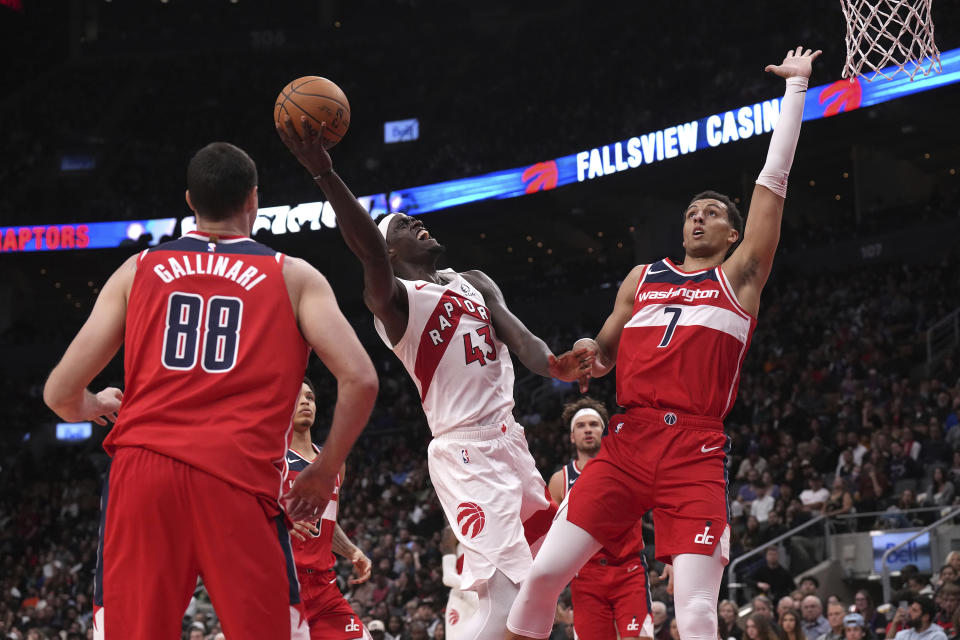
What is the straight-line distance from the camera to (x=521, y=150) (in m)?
26.6

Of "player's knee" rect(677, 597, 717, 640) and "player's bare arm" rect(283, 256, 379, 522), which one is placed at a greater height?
"player's bare arm" rect(283, 256, 379, 522)

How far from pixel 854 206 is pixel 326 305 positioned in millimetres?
24062

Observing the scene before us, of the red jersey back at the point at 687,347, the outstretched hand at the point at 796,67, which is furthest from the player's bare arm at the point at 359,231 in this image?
the outstretched hand at the point at 796,67

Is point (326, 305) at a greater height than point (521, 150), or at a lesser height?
lesser

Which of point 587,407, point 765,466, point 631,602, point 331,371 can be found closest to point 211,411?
point 331,371

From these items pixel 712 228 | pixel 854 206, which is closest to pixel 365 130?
pixel 854 206

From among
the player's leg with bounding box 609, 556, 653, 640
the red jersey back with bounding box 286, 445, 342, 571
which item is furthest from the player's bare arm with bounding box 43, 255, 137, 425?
the player's leg with bounding box 609, 556, 653, 640

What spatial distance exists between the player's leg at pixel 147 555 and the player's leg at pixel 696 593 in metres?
2.27

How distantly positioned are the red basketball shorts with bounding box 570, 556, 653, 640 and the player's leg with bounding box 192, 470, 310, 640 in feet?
12.7

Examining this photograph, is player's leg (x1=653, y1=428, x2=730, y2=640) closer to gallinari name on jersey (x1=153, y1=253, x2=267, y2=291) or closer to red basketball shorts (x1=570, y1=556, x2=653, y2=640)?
red basketball shorts (x1=570, y1=556, x2=653, y2=640)

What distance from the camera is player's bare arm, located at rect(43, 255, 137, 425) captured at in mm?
3385

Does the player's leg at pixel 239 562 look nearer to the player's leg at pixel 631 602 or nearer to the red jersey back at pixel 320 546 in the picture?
the red jersey back at pixel 320 546

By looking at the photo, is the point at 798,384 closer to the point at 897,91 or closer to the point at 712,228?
the point at 897,91

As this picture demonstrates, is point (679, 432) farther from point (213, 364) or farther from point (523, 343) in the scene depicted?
point (213, 364)
